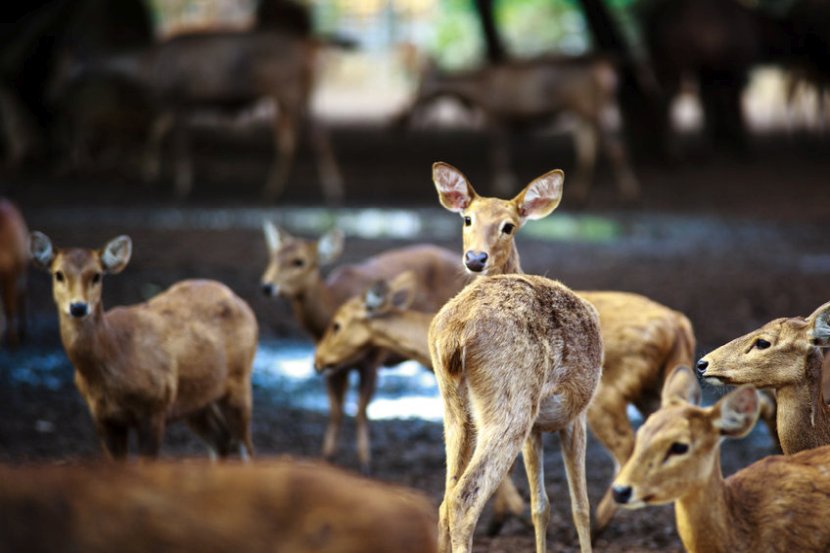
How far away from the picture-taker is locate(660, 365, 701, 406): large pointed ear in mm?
4582

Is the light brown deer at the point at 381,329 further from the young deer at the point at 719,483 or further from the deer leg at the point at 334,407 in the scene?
the young deer at the point at 719,483

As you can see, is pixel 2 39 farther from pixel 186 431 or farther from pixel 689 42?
pixel 186 431

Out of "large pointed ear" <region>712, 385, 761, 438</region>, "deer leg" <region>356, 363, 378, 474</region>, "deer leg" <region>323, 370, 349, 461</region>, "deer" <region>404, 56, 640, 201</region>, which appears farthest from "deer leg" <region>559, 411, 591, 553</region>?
"deer" <region>404, 56, 640, 201</region>

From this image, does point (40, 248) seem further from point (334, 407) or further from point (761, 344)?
point (761, 344)

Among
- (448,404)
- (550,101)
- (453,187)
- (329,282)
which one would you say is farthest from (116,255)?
(550,101)

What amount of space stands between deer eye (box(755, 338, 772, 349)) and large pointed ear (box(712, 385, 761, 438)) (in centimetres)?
91

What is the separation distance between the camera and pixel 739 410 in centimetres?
427

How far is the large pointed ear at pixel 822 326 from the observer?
498 centimetres

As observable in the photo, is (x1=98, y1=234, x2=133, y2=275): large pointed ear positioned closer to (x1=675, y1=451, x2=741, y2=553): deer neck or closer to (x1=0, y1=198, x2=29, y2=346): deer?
(x1=675, y1=451, x2=741, y2=553): deer neck

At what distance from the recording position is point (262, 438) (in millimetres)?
8250

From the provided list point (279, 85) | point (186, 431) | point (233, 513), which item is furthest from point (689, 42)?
point (233, 513)

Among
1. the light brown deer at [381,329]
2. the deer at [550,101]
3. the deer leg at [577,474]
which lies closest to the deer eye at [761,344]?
the deer leg at [577,474]

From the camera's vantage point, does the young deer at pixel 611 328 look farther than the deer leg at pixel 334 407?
No

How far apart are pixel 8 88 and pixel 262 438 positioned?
44.8 ft
